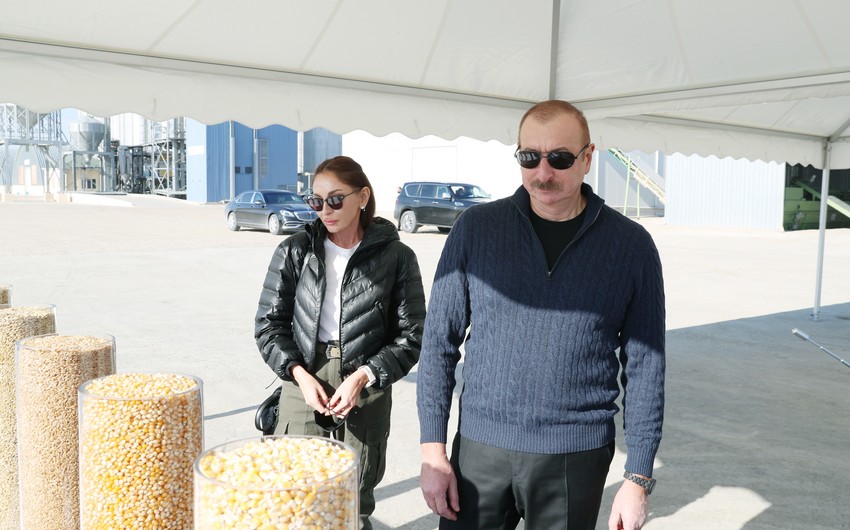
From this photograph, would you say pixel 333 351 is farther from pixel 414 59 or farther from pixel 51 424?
pixel 414 59

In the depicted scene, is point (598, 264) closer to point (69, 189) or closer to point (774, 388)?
point (774, 388)

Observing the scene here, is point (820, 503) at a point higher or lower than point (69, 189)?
lower

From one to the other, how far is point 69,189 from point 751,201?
49.9 meters

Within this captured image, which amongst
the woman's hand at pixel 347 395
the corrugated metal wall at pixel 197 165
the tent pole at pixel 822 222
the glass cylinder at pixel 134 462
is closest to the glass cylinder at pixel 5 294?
the woman's hand at pixel 347 395

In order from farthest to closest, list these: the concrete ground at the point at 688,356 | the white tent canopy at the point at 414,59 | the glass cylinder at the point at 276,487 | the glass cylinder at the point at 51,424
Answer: the concrete ground at the point at 688,356 → the white tent canopy at the point at 414,59 → the glass cylinder at the point at 51,424 → the glass cylinder at the point at 276,487

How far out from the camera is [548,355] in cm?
200

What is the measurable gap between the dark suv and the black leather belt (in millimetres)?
19044

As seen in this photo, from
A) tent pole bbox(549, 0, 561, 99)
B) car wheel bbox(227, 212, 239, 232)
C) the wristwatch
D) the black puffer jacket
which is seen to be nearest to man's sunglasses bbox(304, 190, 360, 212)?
the black puffer jacket

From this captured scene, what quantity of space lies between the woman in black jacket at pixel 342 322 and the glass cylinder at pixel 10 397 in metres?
0.81

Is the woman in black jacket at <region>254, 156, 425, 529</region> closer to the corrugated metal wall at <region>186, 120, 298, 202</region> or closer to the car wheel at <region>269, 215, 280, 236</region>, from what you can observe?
the car wheel at <region>269, 215, 280, 236</region>

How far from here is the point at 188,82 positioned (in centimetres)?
400

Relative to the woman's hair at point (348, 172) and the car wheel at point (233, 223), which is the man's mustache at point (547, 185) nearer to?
the woman's hair at point (348, 172)

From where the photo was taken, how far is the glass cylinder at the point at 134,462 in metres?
1.68

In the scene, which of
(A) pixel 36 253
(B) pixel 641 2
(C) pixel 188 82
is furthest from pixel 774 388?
(A) pixel 36 253
